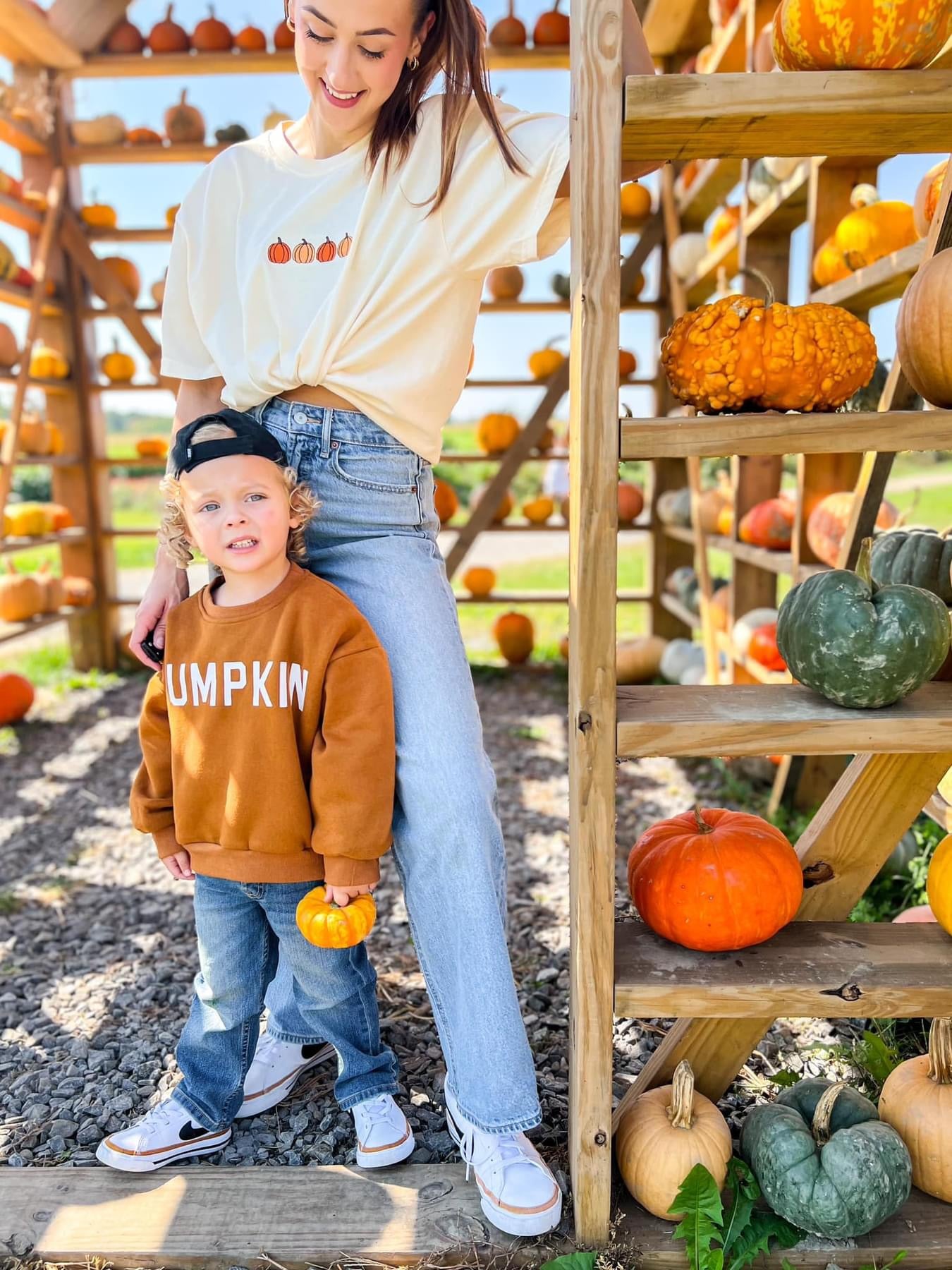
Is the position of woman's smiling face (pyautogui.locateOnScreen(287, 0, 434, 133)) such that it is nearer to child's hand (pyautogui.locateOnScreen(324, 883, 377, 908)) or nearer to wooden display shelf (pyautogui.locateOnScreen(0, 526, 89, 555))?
child's hand (pyautogui.locateOnScreen(324, 883, 377, 908))

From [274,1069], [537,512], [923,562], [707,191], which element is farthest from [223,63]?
[274,1069]

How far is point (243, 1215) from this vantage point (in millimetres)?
1696

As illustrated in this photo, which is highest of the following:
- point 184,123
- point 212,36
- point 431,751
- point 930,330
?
point 212,36

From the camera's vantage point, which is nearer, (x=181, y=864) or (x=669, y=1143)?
(x=669, y=1143)

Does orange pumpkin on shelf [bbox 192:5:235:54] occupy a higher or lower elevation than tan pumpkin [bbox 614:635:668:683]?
higher

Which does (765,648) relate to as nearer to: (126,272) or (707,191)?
(707,191)

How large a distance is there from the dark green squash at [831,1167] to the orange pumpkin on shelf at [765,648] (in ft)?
6.77

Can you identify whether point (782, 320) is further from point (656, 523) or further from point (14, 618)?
point (14, 618)

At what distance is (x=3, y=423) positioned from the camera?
5.36 m

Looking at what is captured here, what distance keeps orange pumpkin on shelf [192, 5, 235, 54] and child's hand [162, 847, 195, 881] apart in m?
5.42

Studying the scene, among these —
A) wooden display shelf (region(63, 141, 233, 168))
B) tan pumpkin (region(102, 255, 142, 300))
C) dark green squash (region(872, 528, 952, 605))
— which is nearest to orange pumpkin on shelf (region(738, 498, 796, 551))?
dark green squash (region(872, 528, 952, 605))

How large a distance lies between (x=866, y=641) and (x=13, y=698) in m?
4.79

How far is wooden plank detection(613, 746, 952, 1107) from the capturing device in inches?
66.9

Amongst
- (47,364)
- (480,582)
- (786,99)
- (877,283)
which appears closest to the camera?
(786,99)
